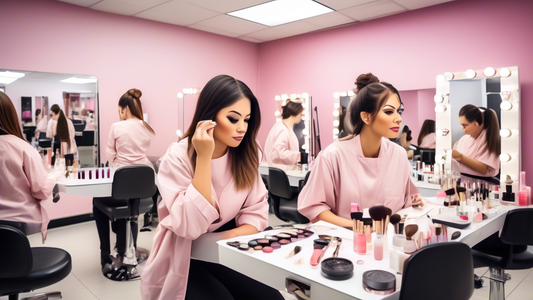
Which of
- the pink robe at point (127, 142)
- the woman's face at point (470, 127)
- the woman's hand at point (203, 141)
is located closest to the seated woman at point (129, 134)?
the pink robe at point (127, 142)

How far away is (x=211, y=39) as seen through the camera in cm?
497

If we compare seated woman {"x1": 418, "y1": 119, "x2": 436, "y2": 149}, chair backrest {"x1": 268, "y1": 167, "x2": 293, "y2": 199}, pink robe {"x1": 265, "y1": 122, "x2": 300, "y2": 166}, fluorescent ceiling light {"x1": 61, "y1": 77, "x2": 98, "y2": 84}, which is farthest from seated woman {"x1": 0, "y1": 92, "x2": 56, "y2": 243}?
seated woman {"x1": 418, "y1": 119, "x2": 436, "y2": 149}

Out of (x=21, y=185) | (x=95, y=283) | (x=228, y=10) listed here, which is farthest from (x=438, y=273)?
(x=228, y=10)

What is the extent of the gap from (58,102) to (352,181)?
326 centimetres

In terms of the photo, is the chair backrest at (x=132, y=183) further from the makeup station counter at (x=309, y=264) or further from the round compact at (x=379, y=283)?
the round compact at (x=379, y=283)

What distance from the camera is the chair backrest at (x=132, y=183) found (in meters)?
2.55

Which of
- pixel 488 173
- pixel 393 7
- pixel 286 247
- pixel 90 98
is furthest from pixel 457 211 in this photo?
pixel 90 98

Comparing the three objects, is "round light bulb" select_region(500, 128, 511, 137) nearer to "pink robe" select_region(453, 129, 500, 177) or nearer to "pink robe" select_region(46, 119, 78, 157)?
"pink robe" select_region(453, 129, 500, 177)

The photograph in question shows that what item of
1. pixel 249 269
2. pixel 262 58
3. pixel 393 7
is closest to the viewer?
pixel 249 269

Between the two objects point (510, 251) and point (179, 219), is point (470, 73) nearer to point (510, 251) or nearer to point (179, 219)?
point (510, 251)

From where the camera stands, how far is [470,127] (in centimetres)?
322

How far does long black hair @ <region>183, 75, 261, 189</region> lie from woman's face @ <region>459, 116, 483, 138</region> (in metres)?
2.43

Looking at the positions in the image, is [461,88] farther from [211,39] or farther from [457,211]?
[211,39]

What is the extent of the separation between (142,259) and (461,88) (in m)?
2.93
